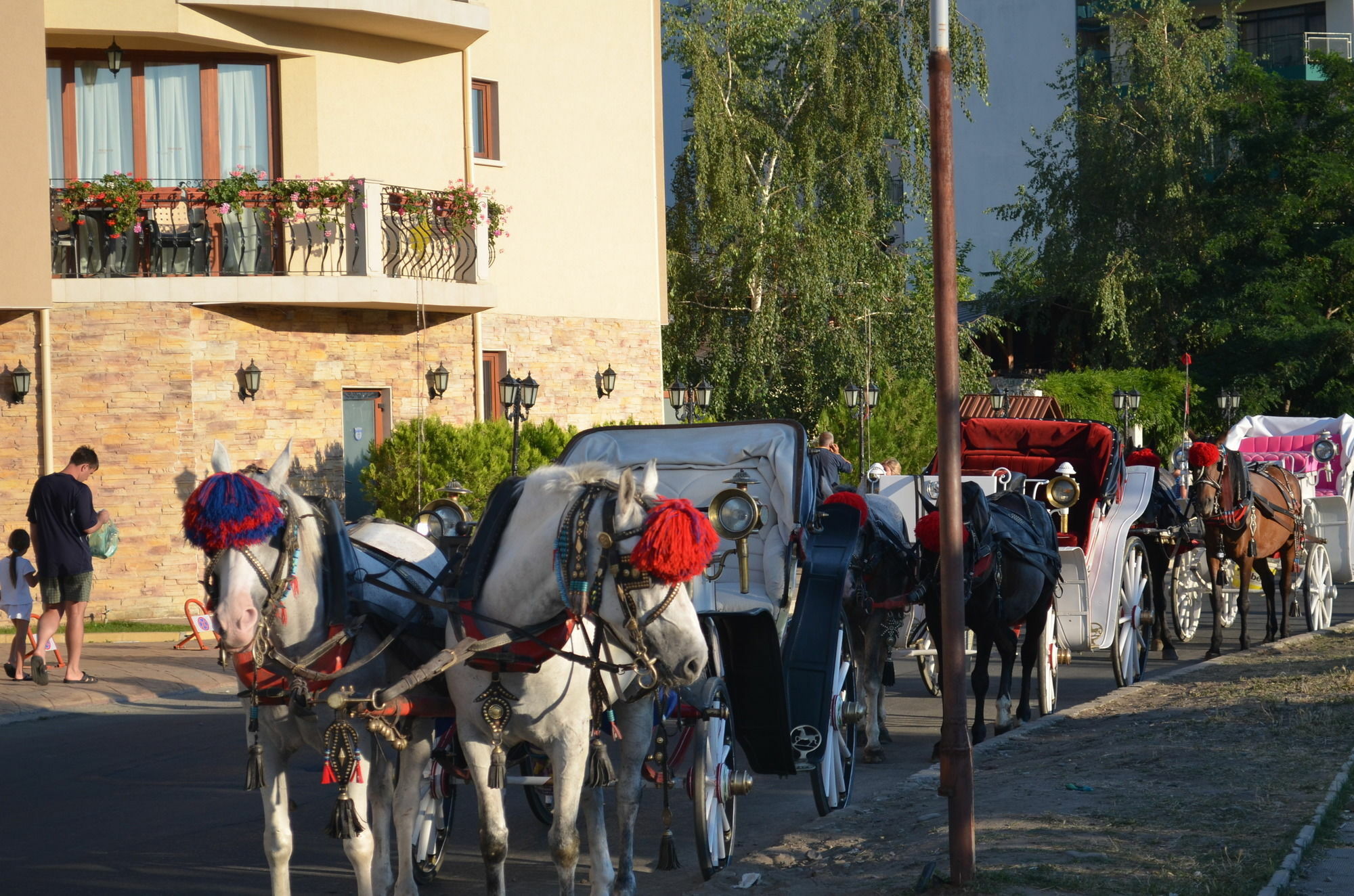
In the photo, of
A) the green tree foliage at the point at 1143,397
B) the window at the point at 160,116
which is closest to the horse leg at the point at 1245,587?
the window at the point at 160,116

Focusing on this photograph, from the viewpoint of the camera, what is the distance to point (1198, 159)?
133ft

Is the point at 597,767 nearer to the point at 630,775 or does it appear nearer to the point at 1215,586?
the point at 630,775

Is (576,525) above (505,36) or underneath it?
underneath

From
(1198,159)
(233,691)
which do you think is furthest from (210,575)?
(1198,159)

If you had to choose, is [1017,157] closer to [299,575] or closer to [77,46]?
[77,46]

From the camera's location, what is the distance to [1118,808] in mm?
7230

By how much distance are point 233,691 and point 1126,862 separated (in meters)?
9.43

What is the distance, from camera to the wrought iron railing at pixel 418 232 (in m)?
20.2

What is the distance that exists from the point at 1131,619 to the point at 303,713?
8.85 meters

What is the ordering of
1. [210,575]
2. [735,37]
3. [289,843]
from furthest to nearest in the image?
[735,37] < [289,843] < [210,575]

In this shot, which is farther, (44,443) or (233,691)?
(44,443)

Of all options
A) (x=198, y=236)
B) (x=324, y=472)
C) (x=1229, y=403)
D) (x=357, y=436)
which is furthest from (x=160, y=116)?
(x=1229, y=403)

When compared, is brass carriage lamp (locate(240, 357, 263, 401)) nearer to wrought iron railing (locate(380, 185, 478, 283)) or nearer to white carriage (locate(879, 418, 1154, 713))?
wrought iron railing (locate(380, 185, 478, 283))

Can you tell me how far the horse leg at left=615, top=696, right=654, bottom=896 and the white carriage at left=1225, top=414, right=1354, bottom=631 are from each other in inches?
463
